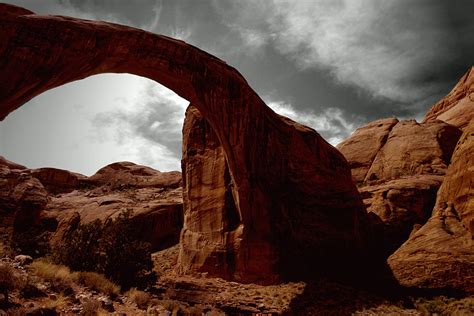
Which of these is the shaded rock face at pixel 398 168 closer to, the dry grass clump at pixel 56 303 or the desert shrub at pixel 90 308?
the desert shrub at pixel 90 308

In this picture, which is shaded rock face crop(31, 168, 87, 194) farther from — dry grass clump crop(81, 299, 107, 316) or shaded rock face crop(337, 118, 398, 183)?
dry grass clump crop(81, 299, 107, 316)

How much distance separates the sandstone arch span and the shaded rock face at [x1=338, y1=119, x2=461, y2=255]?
131 inches

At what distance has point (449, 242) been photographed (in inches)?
505

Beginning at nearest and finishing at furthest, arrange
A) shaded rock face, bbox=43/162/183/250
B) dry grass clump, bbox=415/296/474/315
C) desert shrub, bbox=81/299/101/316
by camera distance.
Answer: desert shrub, bbox=81/299/101/316 < dry grass clump, bbox=415/296/474/315 < shaded rock face, bbox=43/162/183/250

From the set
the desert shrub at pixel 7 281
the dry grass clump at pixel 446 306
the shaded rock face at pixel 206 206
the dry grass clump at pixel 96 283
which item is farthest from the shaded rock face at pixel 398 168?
the desert shrub at pixel 7 281

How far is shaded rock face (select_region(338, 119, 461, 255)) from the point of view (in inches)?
776

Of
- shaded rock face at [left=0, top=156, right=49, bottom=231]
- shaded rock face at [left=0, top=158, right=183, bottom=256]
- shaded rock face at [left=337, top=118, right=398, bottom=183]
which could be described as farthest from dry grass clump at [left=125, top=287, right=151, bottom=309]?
shaded rock face at [left=337, top=118, right=398, bottom=183]

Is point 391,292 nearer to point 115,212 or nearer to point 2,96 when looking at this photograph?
point 2,96

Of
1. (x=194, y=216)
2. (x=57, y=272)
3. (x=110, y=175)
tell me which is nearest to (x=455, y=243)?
(x=194, y=216)

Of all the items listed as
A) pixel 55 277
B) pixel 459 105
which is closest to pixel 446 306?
pixel 55 277

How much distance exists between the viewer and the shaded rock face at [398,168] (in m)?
19.7

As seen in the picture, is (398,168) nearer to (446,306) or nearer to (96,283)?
(446,306)

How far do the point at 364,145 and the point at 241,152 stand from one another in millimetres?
19510

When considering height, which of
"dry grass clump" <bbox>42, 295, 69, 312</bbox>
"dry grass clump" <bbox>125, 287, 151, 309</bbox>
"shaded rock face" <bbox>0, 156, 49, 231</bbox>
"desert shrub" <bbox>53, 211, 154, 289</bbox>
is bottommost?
"dry grass clump" <bbox>125, 287, 151, 309</bbox>
